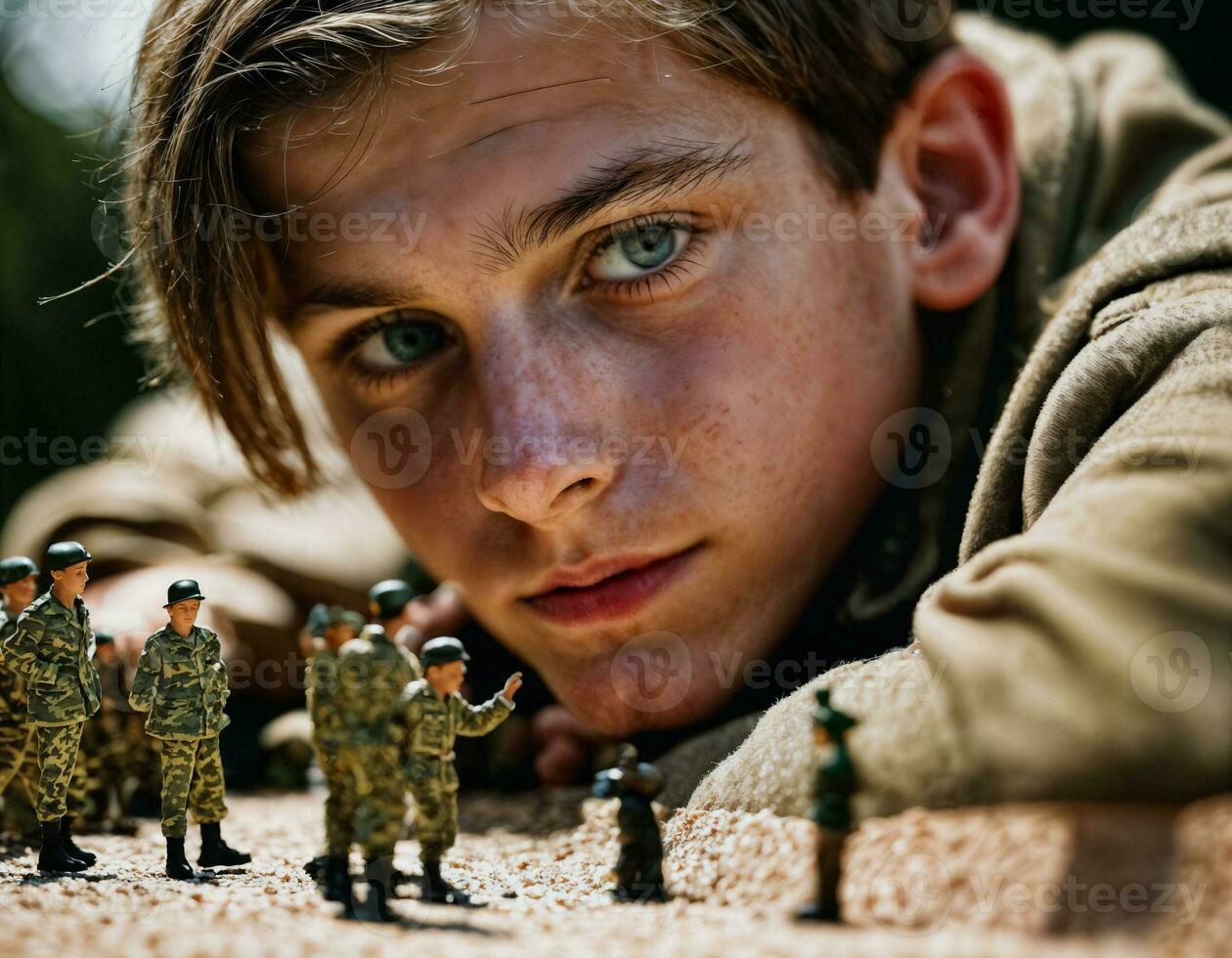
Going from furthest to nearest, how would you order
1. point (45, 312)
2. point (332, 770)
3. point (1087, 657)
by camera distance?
point (45, 312), point (332, 770), point (1087, 657)

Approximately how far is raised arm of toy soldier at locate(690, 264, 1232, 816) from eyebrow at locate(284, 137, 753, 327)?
0.82 metres

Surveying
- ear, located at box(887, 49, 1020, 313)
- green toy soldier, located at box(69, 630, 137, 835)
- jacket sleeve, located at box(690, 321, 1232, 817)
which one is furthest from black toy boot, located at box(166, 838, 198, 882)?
ear, located at box(887, 49, 1020, 313)

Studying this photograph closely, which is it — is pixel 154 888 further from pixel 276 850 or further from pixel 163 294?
pixel 163 294

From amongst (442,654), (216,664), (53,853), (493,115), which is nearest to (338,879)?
(442,654)

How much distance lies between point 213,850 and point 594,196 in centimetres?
119

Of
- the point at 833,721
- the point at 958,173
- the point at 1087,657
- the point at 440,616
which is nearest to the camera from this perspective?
the point at 1087,657

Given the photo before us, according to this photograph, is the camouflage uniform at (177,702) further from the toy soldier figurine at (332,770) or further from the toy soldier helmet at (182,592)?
Result: the toy soldier figurine at (332,770)

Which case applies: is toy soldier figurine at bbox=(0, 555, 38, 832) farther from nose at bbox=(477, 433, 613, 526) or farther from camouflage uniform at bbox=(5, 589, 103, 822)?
nose at bbox=(477, 433, 613, 526)

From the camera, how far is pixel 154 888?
70.4 inches

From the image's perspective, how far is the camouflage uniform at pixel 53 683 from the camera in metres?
1.88

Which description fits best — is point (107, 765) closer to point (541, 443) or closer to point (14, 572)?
point (14, 572)

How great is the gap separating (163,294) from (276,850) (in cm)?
111

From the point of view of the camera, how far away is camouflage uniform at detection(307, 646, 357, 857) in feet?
5.47

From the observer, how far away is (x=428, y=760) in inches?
65.3
